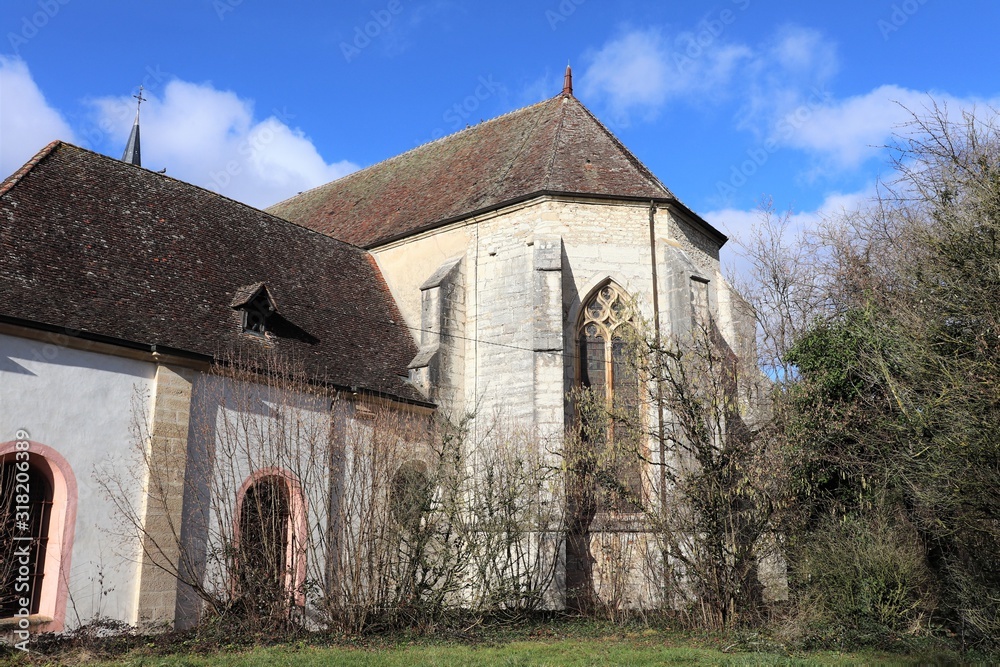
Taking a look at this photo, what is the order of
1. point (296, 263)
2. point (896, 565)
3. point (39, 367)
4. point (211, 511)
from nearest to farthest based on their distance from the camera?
point (39, 367) < point (896, 565) < point (211, 511) < point (296, 263)

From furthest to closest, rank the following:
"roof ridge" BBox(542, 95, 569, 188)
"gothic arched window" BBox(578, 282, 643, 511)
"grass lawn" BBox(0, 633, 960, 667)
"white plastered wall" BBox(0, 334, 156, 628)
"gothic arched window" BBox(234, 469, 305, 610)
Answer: "roof ridge" BBox(542, 95, 569, 188) → "gothic arched window" BBox(578, 282, 643, 511) → "gothic arched window" BBox(234, 469, 305, 610) → "white plastered wall" BBox(0, 334, 156, 628) → "grass lawn" BBox(0, 633, 960, 667)

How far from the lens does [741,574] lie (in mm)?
11664

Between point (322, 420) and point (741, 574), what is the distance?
6.78 m

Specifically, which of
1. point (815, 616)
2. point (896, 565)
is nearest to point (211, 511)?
point (815, 616)

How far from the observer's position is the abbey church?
10516mm

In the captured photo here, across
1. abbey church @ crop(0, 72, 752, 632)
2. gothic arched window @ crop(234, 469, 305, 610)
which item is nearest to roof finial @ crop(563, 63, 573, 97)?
abbey church @ crop(0, 72, 752, 632)

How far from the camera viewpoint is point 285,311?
14.5 metres

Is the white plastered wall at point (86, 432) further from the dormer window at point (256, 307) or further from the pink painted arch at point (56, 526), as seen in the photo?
the dormer window at point (256, 307)

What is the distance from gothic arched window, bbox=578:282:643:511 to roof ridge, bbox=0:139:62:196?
30.7 ft

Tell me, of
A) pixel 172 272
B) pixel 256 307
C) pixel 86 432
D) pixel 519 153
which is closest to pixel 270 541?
pixel 86 432

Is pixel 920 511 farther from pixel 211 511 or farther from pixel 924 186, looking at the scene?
pixel 211 511

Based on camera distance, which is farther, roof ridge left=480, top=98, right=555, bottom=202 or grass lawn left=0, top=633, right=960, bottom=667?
roof ridge left=480, top=98, right=555, bottom=202

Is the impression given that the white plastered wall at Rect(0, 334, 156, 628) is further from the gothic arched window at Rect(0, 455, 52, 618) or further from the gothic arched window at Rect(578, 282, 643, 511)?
the gothic arched window at Rect(578, 282, 643, 511)

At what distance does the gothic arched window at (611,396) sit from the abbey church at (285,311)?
0.07m
